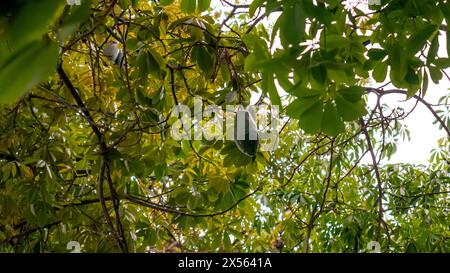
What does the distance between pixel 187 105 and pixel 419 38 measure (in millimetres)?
862

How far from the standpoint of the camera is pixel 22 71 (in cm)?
40

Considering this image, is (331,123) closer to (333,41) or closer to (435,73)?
(333,41)

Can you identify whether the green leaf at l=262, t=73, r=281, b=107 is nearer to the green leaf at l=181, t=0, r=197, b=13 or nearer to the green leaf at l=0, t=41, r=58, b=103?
the green leaf at l=181, t=0, r=197, b=13

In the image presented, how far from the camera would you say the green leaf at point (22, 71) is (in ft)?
1.32

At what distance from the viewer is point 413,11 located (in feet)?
3.77

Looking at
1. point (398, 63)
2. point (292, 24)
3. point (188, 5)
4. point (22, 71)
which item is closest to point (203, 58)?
point (188, 5)

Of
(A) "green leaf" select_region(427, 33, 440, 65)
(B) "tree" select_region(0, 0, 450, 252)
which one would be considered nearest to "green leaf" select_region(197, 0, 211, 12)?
(B) "tree" select_region(0, 0, 450, 252)

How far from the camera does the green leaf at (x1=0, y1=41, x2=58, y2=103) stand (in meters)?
0.40

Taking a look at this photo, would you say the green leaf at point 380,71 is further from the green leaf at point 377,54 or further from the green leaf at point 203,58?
the green leaf at point 203,58

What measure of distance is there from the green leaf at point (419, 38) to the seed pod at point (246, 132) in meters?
0.48

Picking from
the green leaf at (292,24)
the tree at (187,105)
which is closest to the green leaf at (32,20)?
the tree at (187,105)

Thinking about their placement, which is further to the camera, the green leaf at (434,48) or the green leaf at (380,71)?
the green leaf at (380,71)
